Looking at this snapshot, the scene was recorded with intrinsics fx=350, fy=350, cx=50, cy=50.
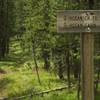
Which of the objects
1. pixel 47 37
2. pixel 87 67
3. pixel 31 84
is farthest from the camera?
pixel 31 84

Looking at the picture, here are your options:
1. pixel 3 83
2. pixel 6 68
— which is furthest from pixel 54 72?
pixel 6 68

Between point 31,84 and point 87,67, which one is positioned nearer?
point 87,67

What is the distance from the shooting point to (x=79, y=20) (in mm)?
5848

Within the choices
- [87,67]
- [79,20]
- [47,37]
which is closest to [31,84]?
[47,37]

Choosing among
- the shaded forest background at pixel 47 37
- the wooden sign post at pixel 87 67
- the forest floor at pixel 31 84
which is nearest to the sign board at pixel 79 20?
the wooden sign post at pixel 87 67

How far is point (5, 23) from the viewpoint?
39.1 meters

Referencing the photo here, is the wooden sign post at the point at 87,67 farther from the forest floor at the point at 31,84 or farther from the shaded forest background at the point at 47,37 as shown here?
the forest floor at the point at 31,84

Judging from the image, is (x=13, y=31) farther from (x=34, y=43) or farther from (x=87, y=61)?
(x=87, y=61)

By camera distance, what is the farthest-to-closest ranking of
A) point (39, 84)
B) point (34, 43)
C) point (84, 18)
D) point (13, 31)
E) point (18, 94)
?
point (13, 31)
point (34, 43)
point (39, 84)
point (18, 94)
point (84, 18)

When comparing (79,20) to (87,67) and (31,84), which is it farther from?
(31,84)

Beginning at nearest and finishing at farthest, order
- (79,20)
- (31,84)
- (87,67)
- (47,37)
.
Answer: (79,20), (87,67), (47,37), (31,84)

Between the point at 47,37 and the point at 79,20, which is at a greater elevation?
the point at 79,20

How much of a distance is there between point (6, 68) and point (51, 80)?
940 cm

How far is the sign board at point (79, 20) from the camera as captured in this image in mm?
5840
